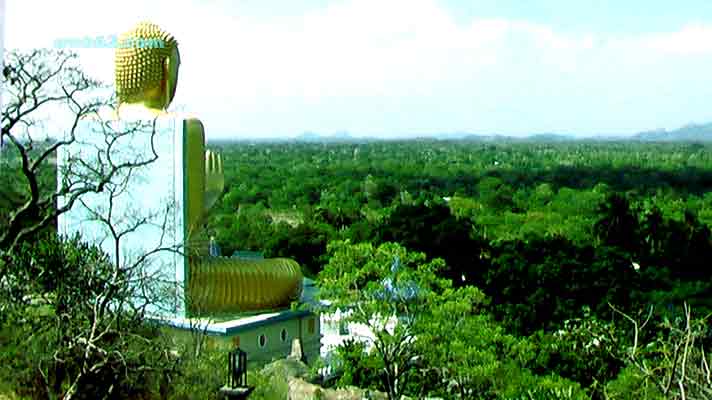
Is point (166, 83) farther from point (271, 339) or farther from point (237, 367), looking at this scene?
point (237, 367)

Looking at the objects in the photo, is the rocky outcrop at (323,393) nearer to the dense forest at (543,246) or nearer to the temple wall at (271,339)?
the dense forest at (543,246)

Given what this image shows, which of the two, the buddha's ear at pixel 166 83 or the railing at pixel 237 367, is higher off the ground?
the buddha's ear at pixel 166 83

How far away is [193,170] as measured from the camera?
8828mm

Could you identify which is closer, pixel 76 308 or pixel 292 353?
pixel 76 308

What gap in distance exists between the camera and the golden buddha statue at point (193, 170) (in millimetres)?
8844

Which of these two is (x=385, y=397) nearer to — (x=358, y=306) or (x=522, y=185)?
(x=358, y=306)

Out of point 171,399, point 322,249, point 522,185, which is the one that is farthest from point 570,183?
point 171,399

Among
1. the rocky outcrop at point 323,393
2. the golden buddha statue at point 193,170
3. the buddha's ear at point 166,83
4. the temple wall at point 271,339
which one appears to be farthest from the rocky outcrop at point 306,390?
the buddha's ear at point 166,83

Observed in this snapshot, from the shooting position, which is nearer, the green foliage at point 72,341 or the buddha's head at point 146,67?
the green foliage at point 72,341

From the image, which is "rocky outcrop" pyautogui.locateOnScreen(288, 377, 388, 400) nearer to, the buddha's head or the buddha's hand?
the buddha's hand

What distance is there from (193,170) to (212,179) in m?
0.45

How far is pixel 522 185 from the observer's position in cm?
4206

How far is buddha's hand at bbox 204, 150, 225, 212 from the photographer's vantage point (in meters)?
9.20

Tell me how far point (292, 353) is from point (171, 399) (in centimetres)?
326
